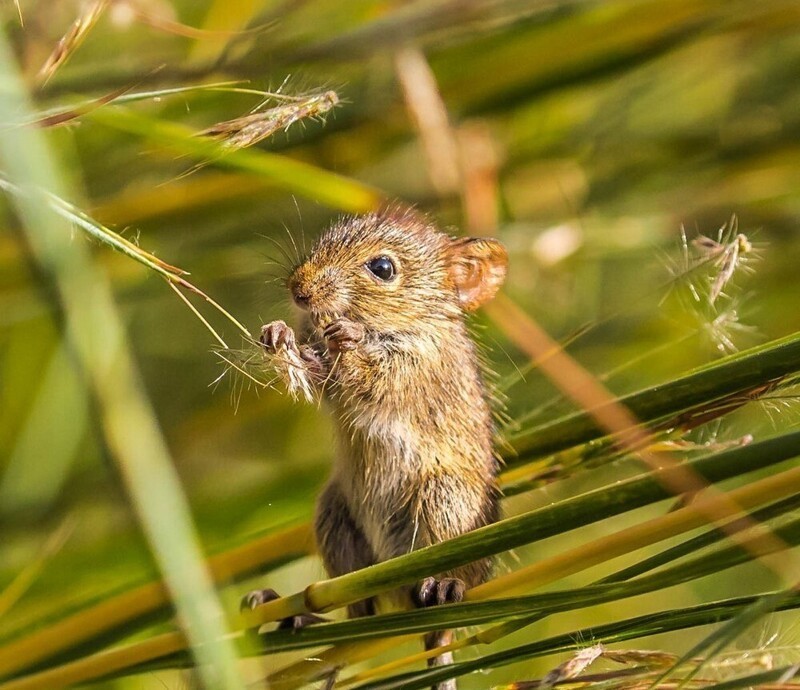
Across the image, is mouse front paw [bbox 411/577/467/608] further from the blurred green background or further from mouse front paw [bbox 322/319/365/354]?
mouse front paw [bbox 322/319/365/354]

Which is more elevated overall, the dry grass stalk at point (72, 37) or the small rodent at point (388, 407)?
the dry grass stalk at point (72, 37)

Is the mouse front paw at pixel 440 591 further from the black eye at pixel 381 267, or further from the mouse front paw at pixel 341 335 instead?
the black eye at pixel 381 267

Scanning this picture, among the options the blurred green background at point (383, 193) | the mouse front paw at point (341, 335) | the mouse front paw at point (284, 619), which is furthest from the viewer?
the blurred green background at point (383, 193)

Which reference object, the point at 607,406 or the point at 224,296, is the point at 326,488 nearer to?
the point at 607,406

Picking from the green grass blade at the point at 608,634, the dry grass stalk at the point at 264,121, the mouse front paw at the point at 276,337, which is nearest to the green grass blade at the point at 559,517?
the green grass blade at the point at 608,634

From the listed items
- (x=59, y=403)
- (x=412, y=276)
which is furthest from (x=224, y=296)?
(x=412, y=276)

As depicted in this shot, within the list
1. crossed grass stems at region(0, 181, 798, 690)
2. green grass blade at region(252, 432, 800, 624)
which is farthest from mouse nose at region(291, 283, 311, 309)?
green grass blade at region(252, 432, 800, 624)

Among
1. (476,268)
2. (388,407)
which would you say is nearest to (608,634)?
(388,407)
